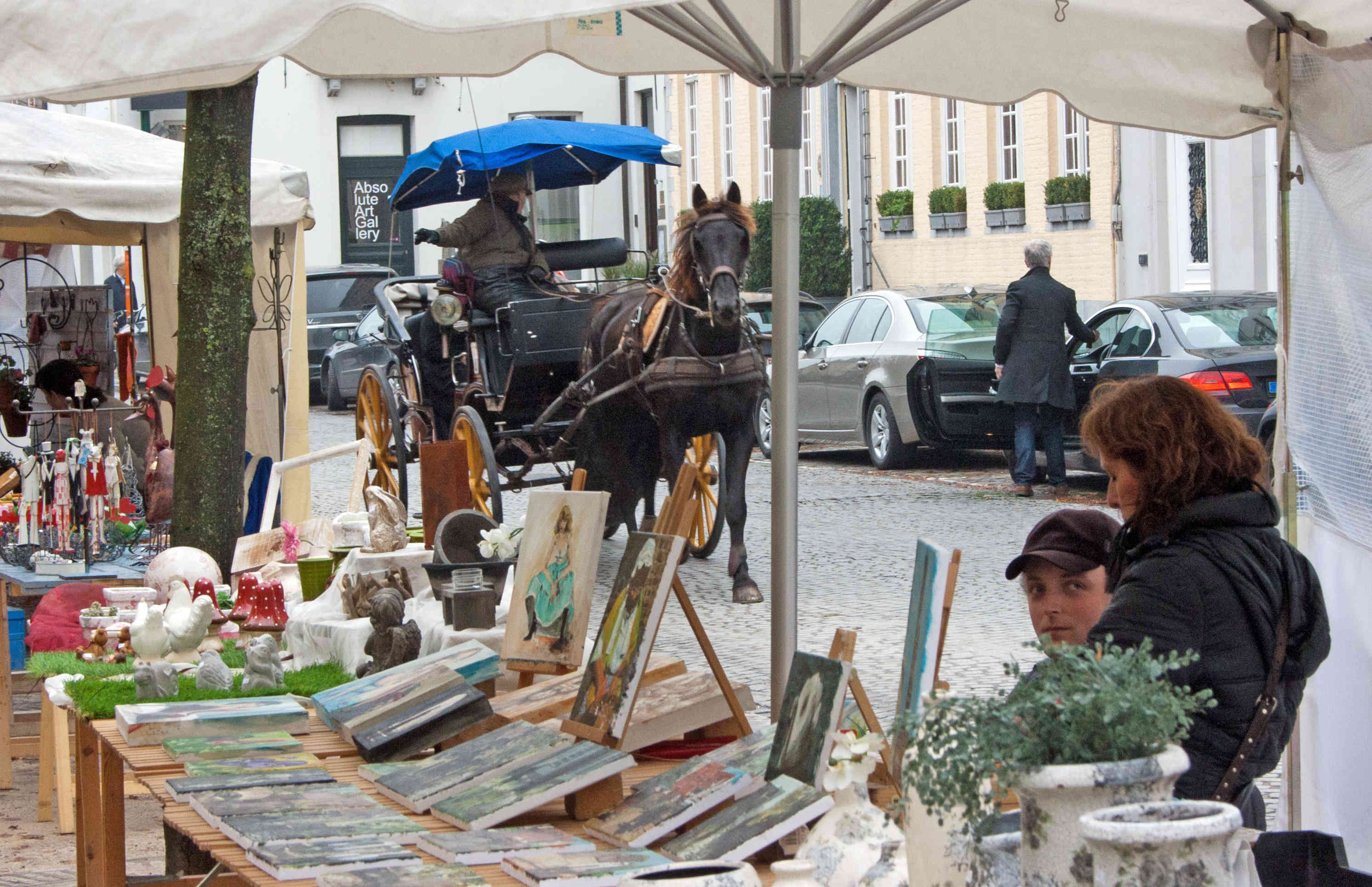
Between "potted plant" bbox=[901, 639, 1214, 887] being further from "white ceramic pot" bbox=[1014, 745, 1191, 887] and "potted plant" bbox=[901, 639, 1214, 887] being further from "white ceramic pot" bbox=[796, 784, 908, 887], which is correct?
"white ceramic pot" bbox=[796, 784, 908, 887]

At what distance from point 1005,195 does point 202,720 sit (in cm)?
2252

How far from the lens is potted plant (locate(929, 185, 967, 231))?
26625 mm

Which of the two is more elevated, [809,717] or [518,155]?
[518,155]

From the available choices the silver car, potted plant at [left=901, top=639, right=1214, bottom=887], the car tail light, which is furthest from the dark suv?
potted plant at [left=901, top=639, right=1214, bottom=887]

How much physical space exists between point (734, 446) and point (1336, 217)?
576 cm

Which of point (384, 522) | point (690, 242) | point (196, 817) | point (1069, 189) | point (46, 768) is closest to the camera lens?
point (196, 817)

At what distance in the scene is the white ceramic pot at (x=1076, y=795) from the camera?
1828 millimetres

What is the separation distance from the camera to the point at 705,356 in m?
9.70

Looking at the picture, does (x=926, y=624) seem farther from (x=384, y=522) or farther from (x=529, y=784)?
(x=384, y=522)

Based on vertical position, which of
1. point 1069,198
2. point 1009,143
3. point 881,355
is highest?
point 1009,143

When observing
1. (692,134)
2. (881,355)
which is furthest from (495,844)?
(692,134)

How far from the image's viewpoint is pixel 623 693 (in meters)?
3.10

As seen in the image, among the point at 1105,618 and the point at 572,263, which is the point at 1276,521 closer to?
the point at 1105,618

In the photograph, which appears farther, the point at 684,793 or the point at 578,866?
the point at 684,793
